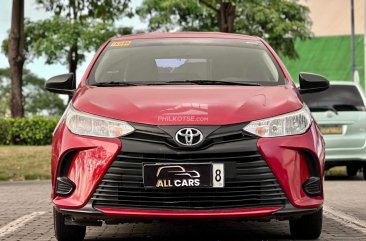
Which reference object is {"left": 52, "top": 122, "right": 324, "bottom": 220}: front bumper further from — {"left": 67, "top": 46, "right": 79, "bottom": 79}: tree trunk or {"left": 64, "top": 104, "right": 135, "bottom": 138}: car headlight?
{"left": 67, "top": 46, "right": 79, "bottom": 79}: tree trunk

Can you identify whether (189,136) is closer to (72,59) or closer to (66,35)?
(66,35)

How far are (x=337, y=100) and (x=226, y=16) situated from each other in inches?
811

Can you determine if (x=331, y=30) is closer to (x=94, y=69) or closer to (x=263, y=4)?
(x=263, y=4)

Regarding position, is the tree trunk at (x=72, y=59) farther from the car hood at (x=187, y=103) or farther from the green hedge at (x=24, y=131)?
the car hood at (x=187, y=103)

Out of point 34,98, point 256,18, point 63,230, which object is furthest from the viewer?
point 34,98

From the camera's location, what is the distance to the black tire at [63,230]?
6504mm

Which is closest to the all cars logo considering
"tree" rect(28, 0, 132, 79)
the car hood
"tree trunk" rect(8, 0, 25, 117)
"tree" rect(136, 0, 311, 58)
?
the car hood

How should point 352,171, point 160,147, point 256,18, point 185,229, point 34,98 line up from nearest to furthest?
point 160,147 < point 185,229 < point 352,171 < point 256,18 < point 34,98

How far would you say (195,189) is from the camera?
590 centimetres

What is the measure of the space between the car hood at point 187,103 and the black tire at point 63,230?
86cm

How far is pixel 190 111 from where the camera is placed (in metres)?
6.00

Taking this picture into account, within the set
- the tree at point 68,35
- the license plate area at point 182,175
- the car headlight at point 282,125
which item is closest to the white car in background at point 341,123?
the car headlight at point 282,125

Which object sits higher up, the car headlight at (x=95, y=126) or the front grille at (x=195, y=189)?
the car headlight at (x=95, y=126)

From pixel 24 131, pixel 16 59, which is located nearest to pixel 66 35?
pixel 16 59
